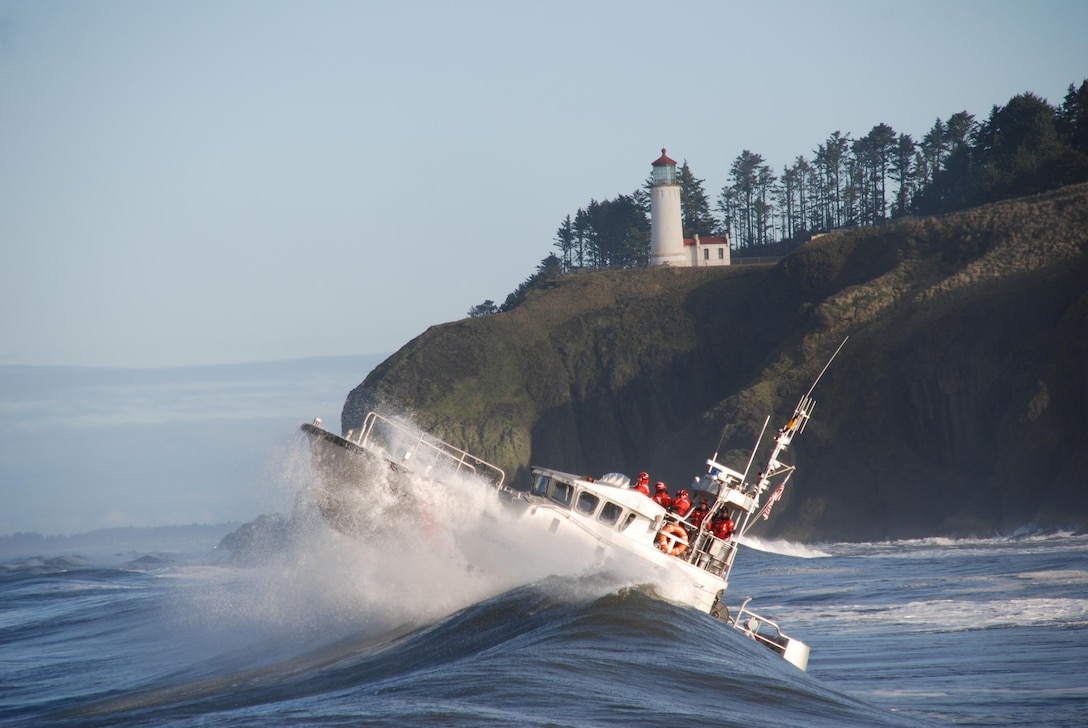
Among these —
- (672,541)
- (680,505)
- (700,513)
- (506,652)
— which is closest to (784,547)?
(700,513)

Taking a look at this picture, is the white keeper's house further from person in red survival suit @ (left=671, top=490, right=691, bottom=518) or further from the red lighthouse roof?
person in red survival suit @ (left=671, top=490, right=691, bottom=518)

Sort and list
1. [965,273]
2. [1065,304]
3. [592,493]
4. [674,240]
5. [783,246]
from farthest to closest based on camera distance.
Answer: [783,246], [674,240], [965,273], [1065,304], [592,493]

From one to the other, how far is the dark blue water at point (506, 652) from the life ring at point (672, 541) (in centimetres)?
106

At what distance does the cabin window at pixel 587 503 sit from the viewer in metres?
18.8

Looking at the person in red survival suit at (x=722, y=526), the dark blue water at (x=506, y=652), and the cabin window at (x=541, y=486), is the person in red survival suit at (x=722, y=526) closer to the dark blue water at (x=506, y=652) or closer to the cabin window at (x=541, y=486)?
Result: the dark blue water at (x=506, y=652)

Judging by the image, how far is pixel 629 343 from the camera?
82.5 meters

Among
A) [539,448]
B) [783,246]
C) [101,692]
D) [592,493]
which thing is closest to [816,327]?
[539,448]

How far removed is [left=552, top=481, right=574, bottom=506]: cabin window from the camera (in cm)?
1900

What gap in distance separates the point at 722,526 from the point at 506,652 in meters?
6.82

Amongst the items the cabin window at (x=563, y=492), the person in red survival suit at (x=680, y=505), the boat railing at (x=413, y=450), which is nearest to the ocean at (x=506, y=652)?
the cabin window at (x=563, y=492)

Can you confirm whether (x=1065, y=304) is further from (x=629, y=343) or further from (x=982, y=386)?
(x=629, y=343)

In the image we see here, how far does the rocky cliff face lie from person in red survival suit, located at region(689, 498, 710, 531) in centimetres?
3472

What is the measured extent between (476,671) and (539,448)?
64534 millimetres

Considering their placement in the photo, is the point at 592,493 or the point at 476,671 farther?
the point at 592,493
